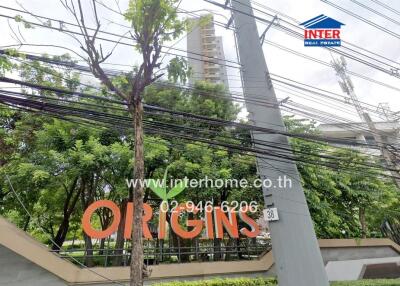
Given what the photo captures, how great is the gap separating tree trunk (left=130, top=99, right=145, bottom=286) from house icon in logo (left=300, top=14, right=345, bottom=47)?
4.38 meters

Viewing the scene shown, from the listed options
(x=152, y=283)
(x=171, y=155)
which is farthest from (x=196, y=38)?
(x=152, y=283)

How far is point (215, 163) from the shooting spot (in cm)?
1018

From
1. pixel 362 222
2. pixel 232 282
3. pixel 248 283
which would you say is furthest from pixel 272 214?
pixel 362 222

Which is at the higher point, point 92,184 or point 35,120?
point 35,120

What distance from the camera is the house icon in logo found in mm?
6254

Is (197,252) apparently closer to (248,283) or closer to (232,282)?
(232,282)

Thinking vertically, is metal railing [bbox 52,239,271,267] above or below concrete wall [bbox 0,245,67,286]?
above

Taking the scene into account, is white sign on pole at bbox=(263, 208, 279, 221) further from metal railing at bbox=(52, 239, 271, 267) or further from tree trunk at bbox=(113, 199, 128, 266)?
tree trunk at bbox=(113, 199, 128, 266)

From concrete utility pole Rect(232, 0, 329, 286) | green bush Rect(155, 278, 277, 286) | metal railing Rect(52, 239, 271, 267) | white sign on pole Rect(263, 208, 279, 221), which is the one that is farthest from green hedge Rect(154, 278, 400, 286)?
white sign on pole Rect(263, 208, 279, 221)

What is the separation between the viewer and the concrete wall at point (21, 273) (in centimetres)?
675

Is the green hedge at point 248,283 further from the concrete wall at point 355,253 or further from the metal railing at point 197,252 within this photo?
the concrete wall at point 355,253

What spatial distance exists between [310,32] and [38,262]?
8.29 metres

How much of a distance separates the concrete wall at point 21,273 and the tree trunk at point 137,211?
496 cm

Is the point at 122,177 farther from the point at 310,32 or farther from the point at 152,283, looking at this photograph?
the point at 310,32
